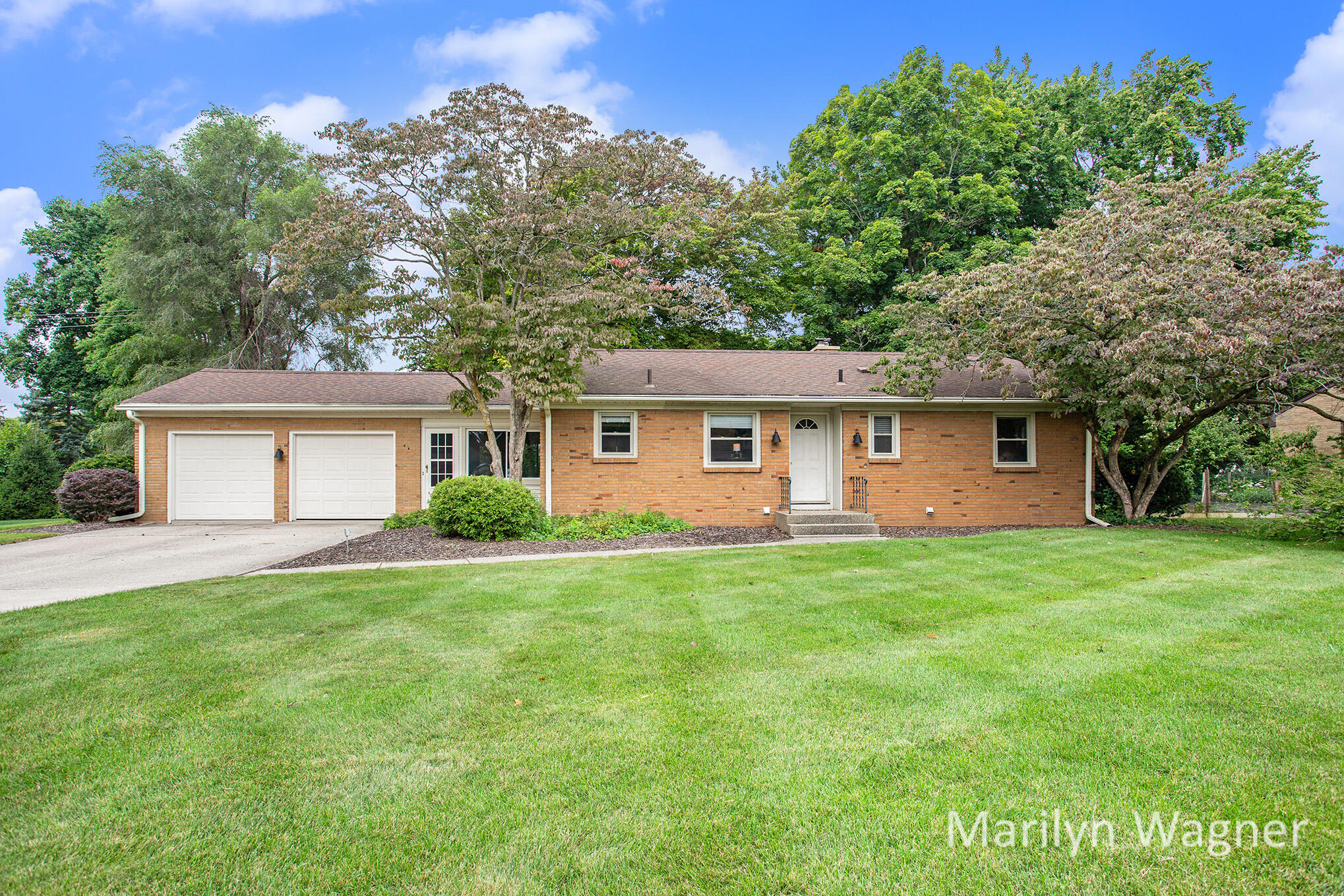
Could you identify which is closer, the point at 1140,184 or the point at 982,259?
the point at 1140,184

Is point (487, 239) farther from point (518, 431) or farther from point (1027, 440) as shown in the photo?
point (1027, 440)

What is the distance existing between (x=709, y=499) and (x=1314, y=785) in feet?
35.4

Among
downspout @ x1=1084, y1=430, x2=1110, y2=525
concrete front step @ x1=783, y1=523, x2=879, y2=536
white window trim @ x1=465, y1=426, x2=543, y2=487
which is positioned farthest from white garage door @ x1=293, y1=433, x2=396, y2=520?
downspout @ x1=1084, y1=430, x2=1110, y2=525

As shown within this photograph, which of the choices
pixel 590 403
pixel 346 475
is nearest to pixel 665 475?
pixel 590 403

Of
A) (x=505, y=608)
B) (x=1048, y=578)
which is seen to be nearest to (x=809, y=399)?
(x=1048, y=578)

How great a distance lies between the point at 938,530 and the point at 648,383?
6.48 m

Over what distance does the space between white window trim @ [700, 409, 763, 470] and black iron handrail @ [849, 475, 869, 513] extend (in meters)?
1.94

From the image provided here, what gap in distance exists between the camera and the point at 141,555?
959cm

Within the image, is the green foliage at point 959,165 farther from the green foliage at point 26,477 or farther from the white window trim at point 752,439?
the green foliage at point 26,477

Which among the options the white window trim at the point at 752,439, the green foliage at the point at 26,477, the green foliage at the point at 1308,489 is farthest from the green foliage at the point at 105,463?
the green foliage at the point at 1308,489

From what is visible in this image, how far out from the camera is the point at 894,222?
871 inches

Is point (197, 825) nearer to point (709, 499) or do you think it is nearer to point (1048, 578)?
point (1048, 578)

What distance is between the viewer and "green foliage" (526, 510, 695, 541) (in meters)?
11.1

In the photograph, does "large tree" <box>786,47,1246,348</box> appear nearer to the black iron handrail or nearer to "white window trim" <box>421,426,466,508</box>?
the black iron handrail
